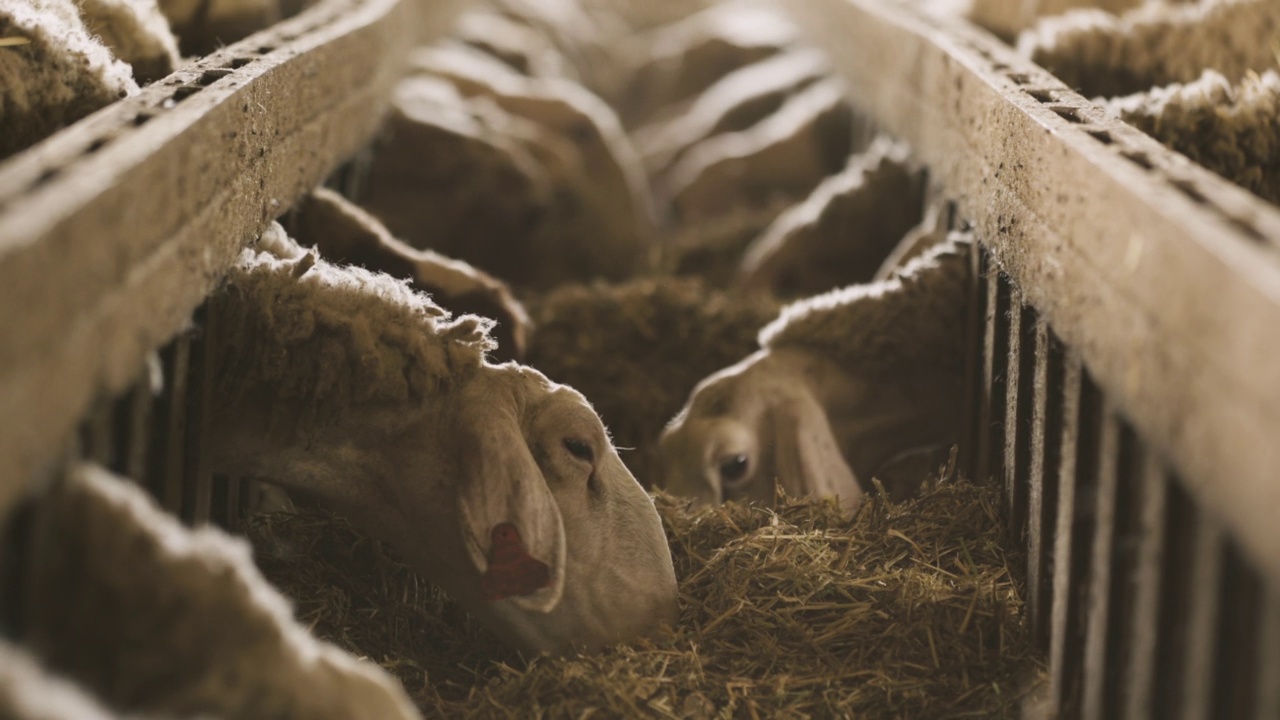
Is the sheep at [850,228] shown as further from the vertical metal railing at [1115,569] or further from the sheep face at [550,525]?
the sheep face at [550,525]

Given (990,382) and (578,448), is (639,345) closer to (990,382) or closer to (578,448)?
(990,382)

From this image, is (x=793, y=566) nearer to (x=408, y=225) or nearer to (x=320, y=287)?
(x=320, y=287)

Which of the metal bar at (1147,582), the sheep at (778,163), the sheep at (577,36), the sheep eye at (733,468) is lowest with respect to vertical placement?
the sheep at (577,36)

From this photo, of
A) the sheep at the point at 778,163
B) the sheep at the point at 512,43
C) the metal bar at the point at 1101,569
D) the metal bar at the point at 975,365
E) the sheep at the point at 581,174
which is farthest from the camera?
the sheep at the point at 512,43

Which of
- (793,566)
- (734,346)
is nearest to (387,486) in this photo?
(793,566)

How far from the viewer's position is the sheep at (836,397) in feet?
15.4

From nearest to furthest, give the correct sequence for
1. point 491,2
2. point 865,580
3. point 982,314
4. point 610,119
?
1. point 865,580
2. point 982,314
3. point 610,119
4. point 491,2

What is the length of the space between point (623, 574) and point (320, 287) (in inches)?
39.1

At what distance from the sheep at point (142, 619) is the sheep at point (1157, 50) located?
460 centimetres

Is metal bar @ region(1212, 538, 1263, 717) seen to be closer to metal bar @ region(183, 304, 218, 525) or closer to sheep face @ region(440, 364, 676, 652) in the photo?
sheep face @ region(440, 364, 676, 652)

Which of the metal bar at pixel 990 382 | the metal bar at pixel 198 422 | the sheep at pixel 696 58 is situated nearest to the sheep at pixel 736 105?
the sheep at pixel 696 58

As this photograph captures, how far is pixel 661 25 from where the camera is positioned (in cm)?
2130

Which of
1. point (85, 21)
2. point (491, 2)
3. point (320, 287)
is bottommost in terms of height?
point (491, 2)

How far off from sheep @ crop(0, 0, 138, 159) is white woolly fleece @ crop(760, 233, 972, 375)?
2197mm
